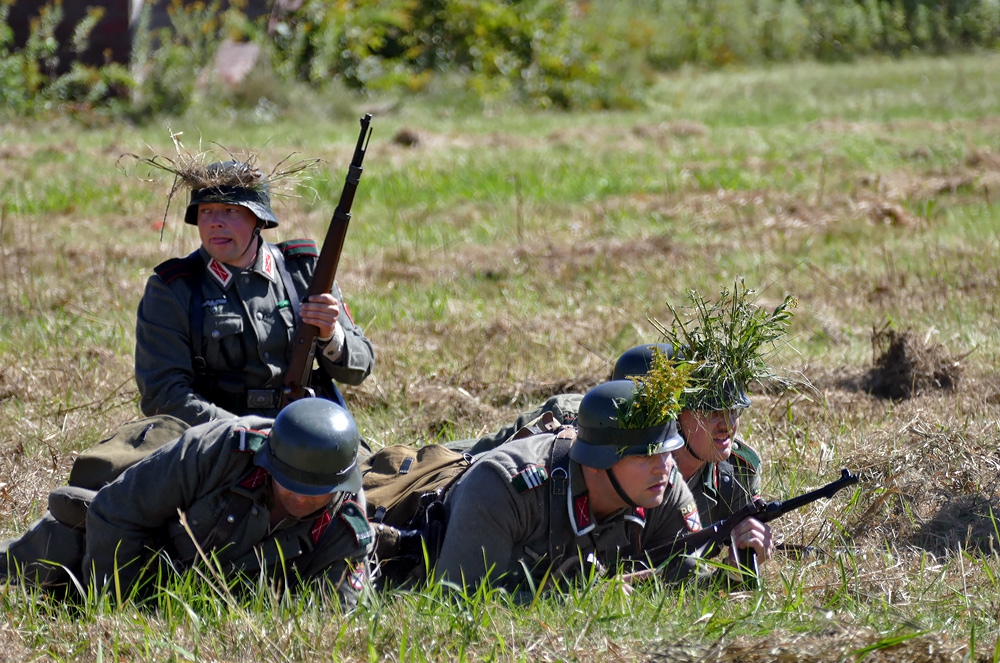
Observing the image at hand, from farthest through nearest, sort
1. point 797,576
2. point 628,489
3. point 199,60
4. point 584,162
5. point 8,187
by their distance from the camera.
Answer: point 199,60 → point 584,162 → point 8,187 → point 797,576 → point 628,489

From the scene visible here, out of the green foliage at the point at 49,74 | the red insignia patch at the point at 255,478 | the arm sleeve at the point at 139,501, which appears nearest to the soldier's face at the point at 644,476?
the red insignia patch at the point at 255,478

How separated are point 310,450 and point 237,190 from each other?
179 cm

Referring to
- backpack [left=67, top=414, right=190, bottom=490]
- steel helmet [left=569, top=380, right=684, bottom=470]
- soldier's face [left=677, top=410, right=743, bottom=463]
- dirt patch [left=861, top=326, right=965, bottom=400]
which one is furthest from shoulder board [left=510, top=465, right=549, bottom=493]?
dirt patch [left=861, top=326, right=965, bottom=400]

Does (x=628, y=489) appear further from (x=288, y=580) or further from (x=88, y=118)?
(x=88, y=118)

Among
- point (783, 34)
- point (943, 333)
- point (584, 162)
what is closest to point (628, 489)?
point (943, 333)

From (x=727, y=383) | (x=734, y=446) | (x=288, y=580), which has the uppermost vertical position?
(x=727, y=383)

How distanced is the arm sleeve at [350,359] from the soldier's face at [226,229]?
1.73 ft

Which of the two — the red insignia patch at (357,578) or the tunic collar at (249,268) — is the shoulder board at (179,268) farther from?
the red insignia patch at (357,578)

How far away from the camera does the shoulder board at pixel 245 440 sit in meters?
3.84

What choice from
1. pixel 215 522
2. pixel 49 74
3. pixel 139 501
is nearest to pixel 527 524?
pixel 215 522

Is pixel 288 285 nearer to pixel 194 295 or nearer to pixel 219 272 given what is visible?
pixel 219 272

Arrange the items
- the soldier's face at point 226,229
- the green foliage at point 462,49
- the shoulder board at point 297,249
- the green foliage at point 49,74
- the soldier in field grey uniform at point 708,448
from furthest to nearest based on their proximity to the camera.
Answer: the green foliage at point 462,49 < the green foliage at point 49,74 < the shoulder board at point 297,249 < the soldier's face at point 226,229 < the soldier in field grey uniform at point 708,448

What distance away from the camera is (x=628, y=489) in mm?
3822

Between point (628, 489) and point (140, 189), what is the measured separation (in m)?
8.49
